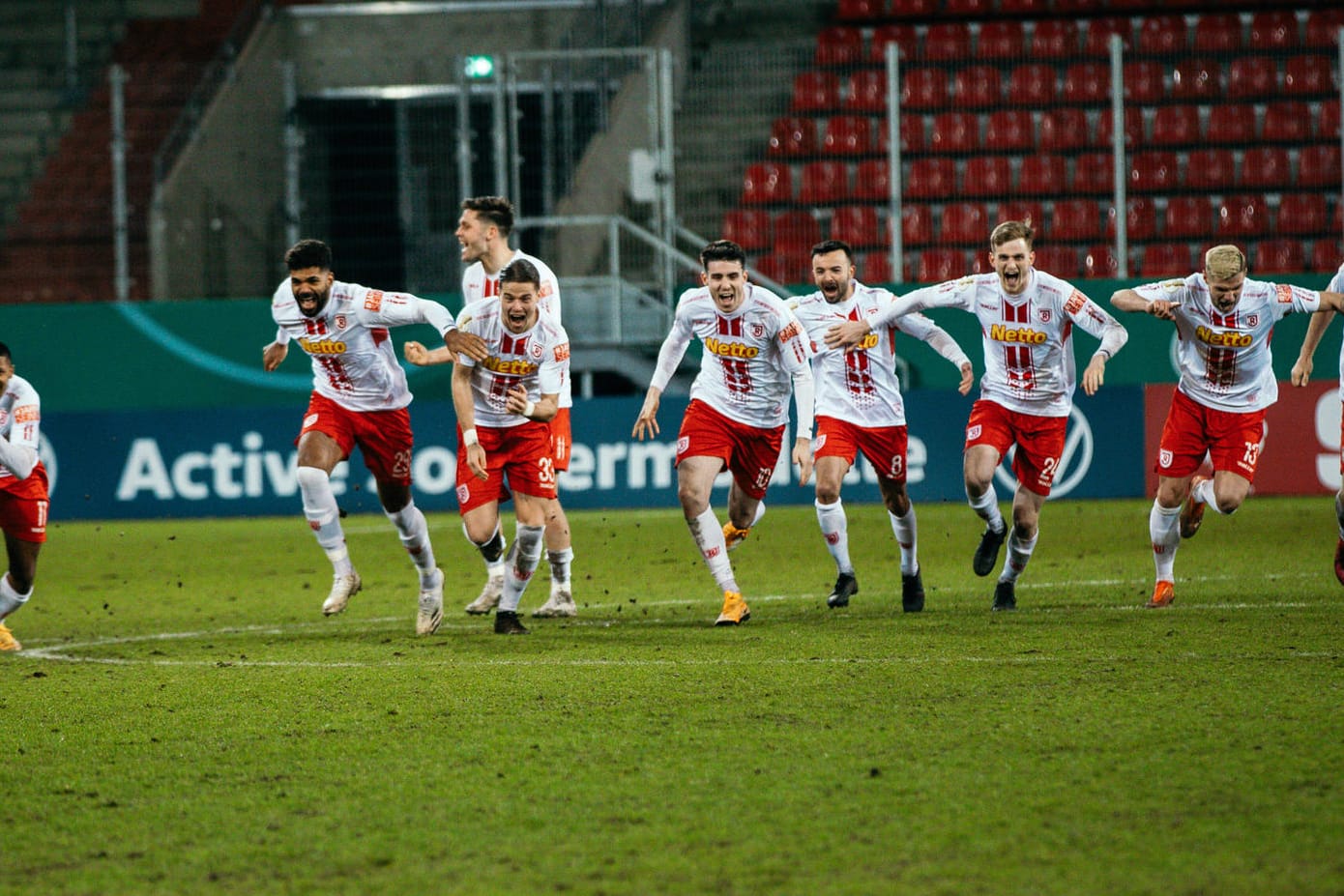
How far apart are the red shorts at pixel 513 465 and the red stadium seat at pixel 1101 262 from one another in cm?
1127

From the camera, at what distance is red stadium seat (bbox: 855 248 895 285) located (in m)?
18.5

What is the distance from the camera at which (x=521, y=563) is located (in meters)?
8.36

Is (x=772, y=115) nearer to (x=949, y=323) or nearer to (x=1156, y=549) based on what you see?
(x=949, y=323)

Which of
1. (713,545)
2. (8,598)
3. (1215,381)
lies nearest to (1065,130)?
(1215,381)

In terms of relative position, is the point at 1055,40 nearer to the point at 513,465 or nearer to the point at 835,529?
the point at 835,529

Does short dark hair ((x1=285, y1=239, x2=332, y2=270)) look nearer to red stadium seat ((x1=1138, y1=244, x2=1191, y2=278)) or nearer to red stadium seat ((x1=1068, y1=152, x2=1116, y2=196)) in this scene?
red stadium seat ((x1=1138, y1=244, x2=1191, y2=278))

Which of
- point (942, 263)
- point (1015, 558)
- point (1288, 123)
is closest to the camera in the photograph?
point (1015, 558)

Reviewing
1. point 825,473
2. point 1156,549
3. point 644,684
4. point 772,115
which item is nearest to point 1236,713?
point 644,684

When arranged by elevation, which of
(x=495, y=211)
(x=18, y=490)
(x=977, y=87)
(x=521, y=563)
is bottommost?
(x=521, y=563)

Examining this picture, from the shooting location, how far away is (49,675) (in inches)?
289

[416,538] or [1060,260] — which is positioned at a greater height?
[1060,260]

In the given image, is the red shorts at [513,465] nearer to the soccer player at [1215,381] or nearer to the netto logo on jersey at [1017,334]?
the netto logo on jersey at [1017,334]

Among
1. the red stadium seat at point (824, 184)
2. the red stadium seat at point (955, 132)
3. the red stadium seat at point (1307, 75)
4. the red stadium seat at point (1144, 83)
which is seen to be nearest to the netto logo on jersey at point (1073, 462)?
the red stadium seat at point (824, 184)

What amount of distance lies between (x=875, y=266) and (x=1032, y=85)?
3.70 m
